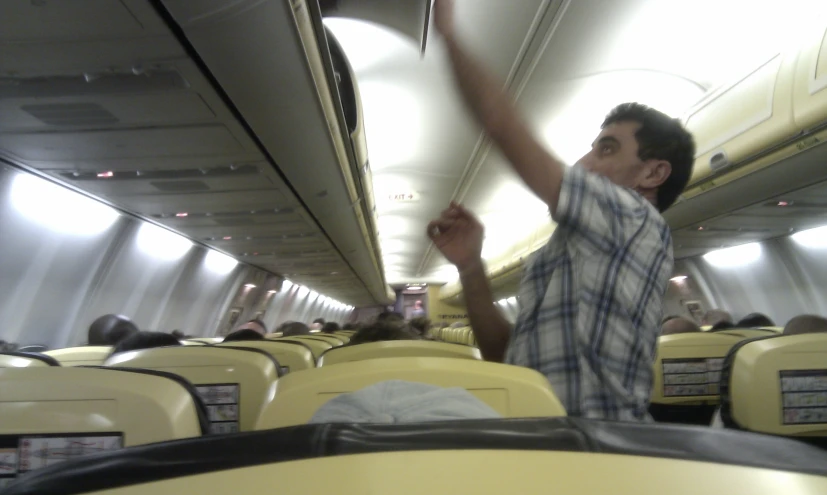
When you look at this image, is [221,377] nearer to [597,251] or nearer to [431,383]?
[431,383]

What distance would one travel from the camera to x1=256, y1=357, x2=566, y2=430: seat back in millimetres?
1327

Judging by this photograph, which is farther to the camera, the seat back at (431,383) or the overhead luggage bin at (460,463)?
the seat back at (431,383)

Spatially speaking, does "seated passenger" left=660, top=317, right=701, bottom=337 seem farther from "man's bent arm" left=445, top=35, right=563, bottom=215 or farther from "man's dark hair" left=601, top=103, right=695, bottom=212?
A: "man's bent arm" left=445, top=35, right=563, bottom=215

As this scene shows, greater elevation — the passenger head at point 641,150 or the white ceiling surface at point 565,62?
the white ceiling surface at point 565,62

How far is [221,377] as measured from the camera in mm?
2195

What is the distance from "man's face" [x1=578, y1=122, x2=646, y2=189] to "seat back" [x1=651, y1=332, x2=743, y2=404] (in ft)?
7.29

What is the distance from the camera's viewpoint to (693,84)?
500 cm

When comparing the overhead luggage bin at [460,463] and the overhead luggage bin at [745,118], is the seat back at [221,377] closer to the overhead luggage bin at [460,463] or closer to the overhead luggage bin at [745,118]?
the overhead luggage bin at [460,463]

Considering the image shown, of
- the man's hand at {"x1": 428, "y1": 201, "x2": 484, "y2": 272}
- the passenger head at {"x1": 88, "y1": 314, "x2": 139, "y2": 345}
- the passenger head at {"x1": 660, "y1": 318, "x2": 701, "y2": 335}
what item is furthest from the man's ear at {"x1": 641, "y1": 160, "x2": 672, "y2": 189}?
the passenger head at {"x1": 88, "y1": 314, "x2": 139, "y2": 345}

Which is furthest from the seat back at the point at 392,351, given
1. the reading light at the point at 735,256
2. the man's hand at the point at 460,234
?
the reading light at the point at 735,256

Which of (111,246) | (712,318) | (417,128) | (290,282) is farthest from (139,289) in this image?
(712,318)

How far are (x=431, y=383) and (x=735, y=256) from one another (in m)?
8.56

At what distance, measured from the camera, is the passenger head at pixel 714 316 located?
857 cm

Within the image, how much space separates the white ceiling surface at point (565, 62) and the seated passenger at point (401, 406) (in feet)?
5.48
